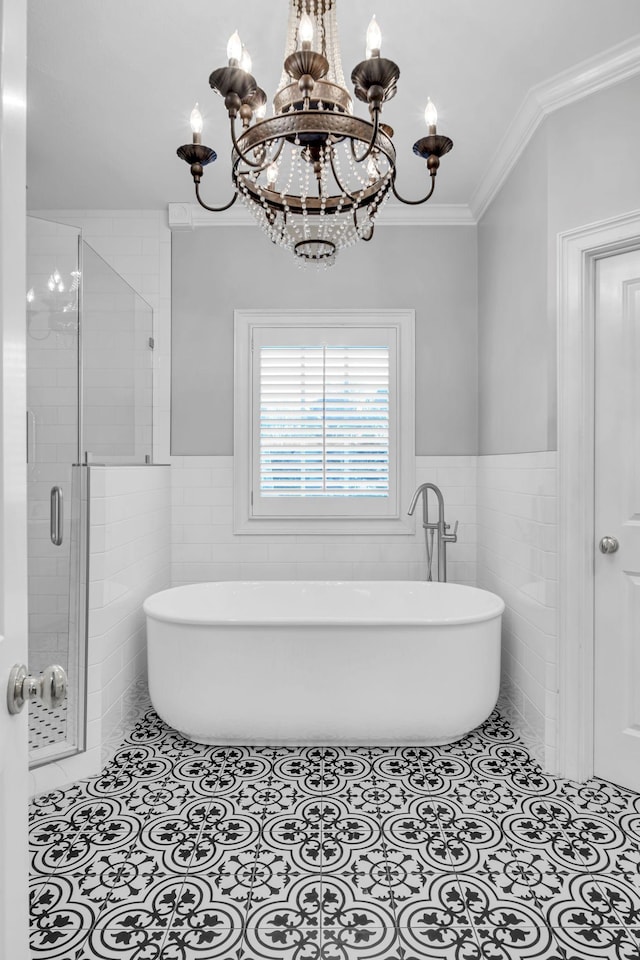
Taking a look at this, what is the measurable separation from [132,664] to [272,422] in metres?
1.55

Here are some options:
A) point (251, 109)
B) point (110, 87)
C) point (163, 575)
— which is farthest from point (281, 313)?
point (251, 109)

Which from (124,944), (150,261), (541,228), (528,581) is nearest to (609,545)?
(528,581)

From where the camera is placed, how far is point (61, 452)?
7.75ft

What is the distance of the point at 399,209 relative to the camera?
3467mm

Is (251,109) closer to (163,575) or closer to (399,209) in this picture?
(399,209)

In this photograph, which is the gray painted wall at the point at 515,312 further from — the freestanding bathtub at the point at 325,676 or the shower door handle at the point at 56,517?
the shower door handle at the point at 56,517

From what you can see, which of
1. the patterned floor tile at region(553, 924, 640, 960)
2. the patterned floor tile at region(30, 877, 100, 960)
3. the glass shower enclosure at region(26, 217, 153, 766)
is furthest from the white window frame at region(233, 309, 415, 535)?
the patterned floor tile at region(553, 924, 640, 960)

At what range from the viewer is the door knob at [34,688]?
33.2 inches

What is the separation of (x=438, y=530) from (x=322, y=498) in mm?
714

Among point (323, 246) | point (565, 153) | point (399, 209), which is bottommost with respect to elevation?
point (323, 246)

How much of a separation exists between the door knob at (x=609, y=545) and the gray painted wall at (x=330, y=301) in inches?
51.2

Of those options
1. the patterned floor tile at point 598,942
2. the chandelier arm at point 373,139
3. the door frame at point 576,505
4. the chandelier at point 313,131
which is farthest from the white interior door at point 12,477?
the door frame at point 576,505

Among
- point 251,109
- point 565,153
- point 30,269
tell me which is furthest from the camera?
point 565,153

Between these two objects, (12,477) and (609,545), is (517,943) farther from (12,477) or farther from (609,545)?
(12,477)
